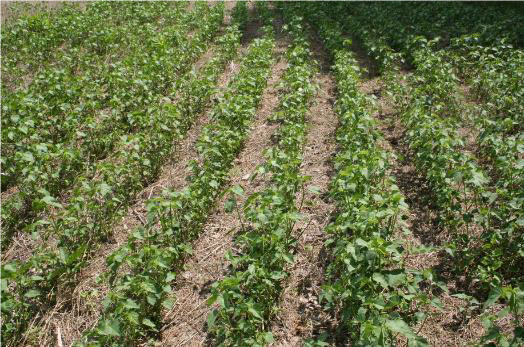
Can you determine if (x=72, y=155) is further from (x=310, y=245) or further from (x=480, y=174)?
(x=480, y=174)

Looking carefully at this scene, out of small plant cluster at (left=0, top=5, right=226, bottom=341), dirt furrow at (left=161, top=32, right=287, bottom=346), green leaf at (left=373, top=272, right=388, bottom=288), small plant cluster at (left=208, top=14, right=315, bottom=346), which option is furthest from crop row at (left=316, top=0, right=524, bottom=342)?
small plant cluster at (left=0, top=5, right=226, bottom=341)

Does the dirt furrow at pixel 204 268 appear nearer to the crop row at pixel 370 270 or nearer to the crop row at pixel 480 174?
the crop row at pixel 370 270

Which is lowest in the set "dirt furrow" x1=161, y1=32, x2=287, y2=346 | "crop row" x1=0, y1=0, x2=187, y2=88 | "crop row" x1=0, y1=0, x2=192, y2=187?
"dirt furrow" x1=161, y1=32, x2=287, y2=346

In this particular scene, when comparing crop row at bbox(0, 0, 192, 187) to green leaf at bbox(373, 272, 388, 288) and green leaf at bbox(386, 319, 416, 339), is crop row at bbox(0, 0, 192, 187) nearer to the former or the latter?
green leaf at bbox(373, 272, 388, 288)

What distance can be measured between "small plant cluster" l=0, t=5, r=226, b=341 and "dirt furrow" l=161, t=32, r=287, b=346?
1.03 meters

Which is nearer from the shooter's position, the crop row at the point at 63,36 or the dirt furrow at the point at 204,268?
the dirt furrow at the point at 204,268

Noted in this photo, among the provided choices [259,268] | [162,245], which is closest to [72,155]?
[162,245]

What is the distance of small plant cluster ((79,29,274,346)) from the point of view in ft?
11.1

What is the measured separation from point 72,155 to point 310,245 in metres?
3.16

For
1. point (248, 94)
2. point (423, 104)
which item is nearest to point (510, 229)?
point (423, 104)

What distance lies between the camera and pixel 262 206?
3877 mm

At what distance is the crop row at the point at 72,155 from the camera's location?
193 inches

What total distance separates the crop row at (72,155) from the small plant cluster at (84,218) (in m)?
0.21

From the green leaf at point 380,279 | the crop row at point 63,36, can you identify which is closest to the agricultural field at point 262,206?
the green leaf at point 380,279
